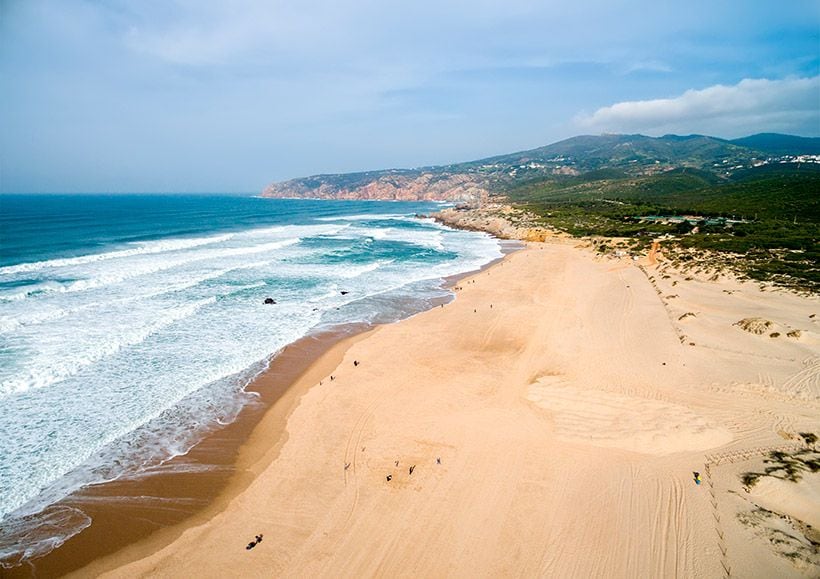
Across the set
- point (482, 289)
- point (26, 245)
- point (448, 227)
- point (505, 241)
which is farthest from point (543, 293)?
point (26, 245)

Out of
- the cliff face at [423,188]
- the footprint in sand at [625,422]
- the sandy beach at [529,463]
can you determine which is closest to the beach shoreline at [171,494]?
the sandy beach at [529,463]

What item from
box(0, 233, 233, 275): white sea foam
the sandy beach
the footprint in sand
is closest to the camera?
the sandy beach

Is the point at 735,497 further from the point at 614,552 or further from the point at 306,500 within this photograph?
the point at 306,500

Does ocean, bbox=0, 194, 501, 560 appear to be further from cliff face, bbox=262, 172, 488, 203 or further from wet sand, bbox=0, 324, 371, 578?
cliff face, bbox=262, 172, 488, 203

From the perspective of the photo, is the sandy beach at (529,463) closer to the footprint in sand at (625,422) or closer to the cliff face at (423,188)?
the footprint in sand at (625,422)

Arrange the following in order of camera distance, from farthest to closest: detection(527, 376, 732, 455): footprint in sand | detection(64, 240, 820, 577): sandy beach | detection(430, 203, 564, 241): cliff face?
detection(430, 203, 564, 241): cliff face → detection(527, 376, 732, 455): footprint in sand → detection(64, 240, 820, 577): sandy beach

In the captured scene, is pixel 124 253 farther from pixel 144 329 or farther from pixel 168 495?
pixel 168 495

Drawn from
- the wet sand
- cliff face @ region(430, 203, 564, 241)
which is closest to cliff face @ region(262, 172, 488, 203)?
cliff face @ region(430, 203, 564, 241)
